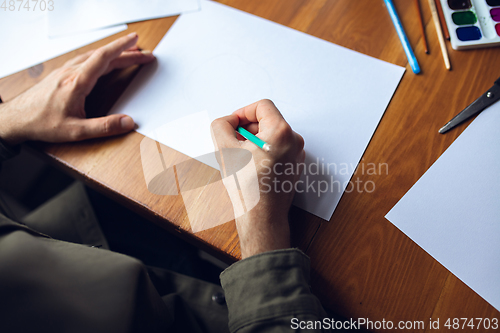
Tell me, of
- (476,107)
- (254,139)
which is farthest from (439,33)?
(254,139)

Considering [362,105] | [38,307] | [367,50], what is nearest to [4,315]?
Answer: [38,307]

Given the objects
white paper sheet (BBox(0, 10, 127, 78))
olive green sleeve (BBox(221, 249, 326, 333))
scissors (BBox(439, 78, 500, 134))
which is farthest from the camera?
white paper sheet (BBox(0, 10, 127, 78))

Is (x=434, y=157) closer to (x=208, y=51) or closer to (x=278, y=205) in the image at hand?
(x=278, y=205)

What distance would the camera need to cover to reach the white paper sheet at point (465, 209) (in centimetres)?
42

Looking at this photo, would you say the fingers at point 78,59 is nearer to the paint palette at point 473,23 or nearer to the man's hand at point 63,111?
the man's hand at point 63,111

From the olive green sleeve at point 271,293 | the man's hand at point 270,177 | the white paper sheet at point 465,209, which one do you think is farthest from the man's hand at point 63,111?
the white paper sheet at point 465,209

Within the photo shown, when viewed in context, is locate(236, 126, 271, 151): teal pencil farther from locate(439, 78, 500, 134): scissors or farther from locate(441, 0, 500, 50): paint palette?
locate(441, 0, 500, 50): paint palette

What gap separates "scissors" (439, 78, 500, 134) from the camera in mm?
493

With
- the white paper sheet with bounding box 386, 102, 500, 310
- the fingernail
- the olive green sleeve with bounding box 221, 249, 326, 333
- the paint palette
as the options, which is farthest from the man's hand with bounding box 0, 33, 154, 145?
the paint palette

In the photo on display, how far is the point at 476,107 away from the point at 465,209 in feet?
0.61

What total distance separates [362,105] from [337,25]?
0.20m

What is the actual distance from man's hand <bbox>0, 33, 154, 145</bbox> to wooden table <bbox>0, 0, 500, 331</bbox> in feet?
0.08

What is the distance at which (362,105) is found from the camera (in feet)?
1.71

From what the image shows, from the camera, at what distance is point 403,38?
560 millimetres
